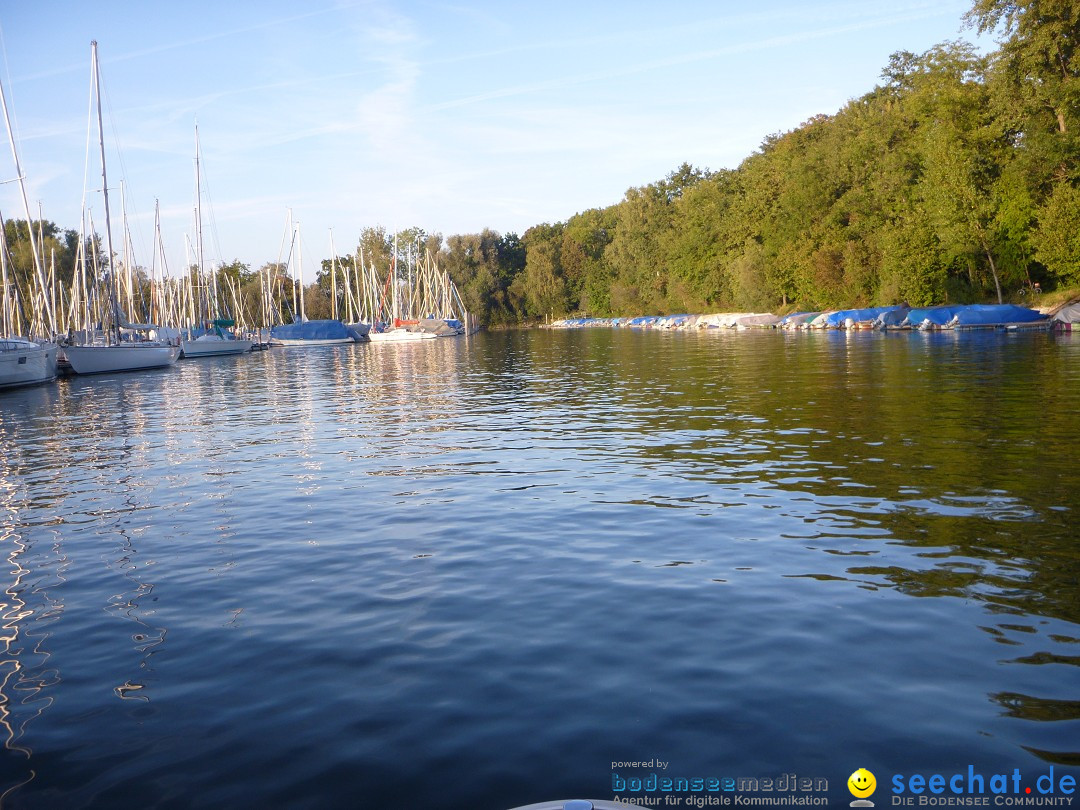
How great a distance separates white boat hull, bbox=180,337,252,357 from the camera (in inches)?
3255

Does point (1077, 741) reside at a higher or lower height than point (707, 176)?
lower

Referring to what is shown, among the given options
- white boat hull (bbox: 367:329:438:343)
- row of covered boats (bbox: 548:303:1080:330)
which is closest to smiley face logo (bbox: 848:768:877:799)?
row of covered boats (bbox: 548:303:1080:330)

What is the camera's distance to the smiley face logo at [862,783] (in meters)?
5.89

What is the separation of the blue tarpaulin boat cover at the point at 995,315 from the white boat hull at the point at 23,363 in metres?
64.6

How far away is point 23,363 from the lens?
155 ft

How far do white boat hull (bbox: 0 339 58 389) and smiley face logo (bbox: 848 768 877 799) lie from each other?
49448 mm

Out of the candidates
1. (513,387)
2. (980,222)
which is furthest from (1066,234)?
(513,387)

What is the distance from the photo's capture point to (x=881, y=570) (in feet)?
34.9

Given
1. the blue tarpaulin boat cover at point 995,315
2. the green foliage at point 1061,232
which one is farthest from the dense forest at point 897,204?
the blue tarpaulin boat cover at point 995,315

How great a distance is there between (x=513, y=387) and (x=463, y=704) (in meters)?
33.0

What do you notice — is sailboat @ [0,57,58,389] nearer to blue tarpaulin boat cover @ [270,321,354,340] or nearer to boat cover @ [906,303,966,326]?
blue tarpaulin boat cover @ [270,321,354,340]

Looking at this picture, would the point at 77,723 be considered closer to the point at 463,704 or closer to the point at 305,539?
the point at 463,704

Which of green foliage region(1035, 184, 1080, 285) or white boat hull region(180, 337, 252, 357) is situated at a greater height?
green foliage region(1035, 184, 1080, 285)

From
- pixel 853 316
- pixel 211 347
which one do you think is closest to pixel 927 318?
pixel 853 316
